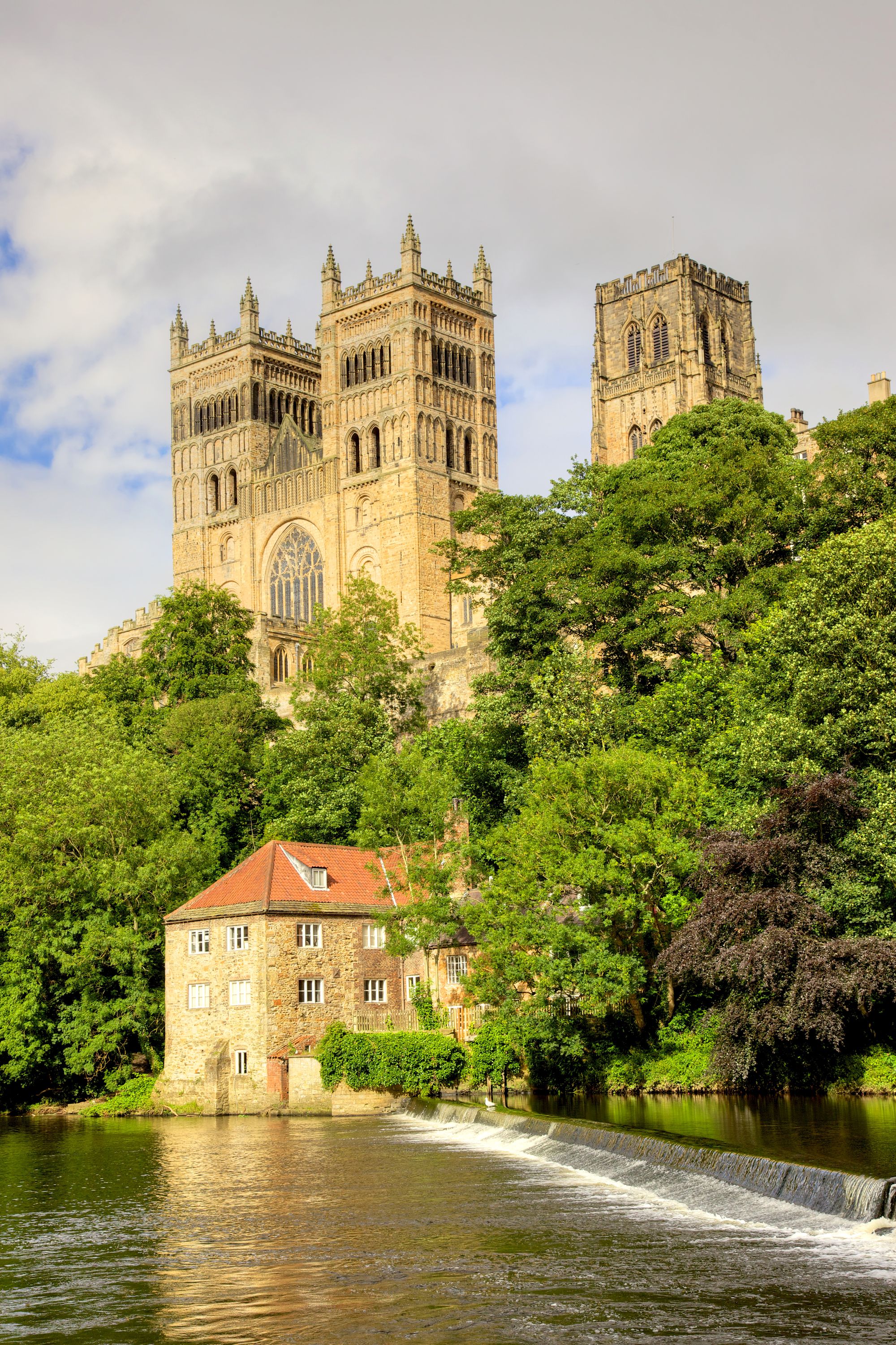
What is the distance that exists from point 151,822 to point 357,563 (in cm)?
4868

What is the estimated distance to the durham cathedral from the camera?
302 ft

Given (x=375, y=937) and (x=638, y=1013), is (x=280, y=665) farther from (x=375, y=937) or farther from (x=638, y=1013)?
(x=638, y=1013)

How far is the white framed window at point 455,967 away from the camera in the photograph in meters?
42.1

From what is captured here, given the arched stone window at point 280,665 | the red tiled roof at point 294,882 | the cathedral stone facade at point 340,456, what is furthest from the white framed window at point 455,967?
the arched stone window at point 280,665

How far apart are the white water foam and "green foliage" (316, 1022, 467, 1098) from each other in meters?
8.20

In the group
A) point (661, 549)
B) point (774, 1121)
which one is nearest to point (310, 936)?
point (661, 549)

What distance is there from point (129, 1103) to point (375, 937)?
8024 mm

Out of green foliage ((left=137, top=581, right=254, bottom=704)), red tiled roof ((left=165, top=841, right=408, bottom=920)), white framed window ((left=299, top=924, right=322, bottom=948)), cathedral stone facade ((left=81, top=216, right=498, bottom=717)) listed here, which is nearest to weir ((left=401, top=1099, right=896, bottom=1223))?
white framed window ((left=299, top=924, right=322, bottom=948))

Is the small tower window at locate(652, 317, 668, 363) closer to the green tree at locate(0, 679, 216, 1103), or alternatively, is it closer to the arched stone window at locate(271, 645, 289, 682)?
the arched stone window at locate(271, 645, 289, 682)

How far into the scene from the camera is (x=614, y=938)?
37.3m

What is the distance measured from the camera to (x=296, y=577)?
10038cm

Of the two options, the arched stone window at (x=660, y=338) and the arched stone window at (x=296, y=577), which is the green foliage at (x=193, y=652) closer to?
the arched stone window at (x=296, y=577)

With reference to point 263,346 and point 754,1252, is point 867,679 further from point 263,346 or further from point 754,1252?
point 263,346

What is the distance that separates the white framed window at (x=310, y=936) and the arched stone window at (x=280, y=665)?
47.3 metres
